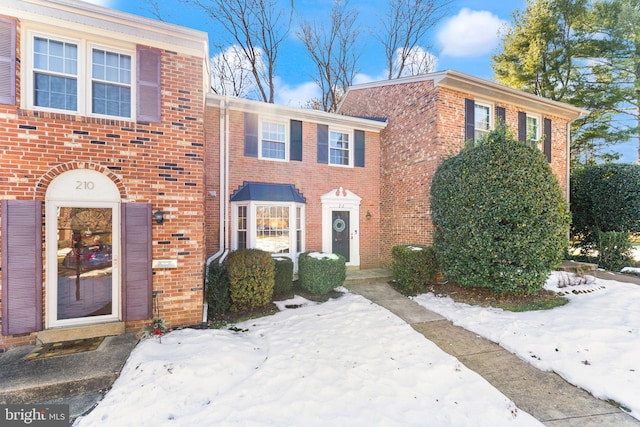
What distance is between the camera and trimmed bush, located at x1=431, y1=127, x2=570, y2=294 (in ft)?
19.2

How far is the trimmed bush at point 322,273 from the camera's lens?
6.80m

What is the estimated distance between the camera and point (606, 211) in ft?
32.7

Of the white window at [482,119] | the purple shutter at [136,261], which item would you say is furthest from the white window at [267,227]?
the white window at [482,119]

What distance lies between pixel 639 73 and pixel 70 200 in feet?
75.2

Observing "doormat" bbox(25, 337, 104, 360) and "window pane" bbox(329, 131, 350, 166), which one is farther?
"window pane" bbox(329, 131, 350, 166)

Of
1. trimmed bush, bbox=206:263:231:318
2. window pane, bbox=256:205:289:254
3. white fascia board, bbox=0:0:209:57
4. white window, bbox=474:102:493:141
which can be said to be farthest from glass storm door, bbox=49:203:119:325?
white window, bbox=474:102:493:141

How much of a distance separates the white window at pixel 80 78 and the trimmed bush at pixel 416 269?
23.3ft

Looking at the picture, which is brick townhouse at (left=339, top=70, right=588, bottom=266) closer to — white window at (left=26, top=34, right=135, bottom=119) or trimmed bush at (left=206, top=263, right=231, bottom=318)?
trimmed bush at (left=206, top=263, right=231, bottom=318)

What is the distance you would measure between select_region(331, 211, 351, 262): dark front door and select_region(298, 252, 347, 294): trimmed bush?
78.1 inches

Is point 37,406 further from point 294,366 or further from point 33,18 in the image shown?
point 33,18

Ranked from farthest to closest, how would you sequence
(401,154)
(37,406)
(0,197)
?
(401,154) < (0,197) < (37,406)

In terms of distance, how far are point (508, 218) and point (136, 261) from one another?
25.1 feet

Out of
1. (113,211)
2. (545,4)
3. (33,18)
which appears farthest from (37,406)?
(545,4)

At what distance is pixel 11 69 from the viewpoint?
158 inches
